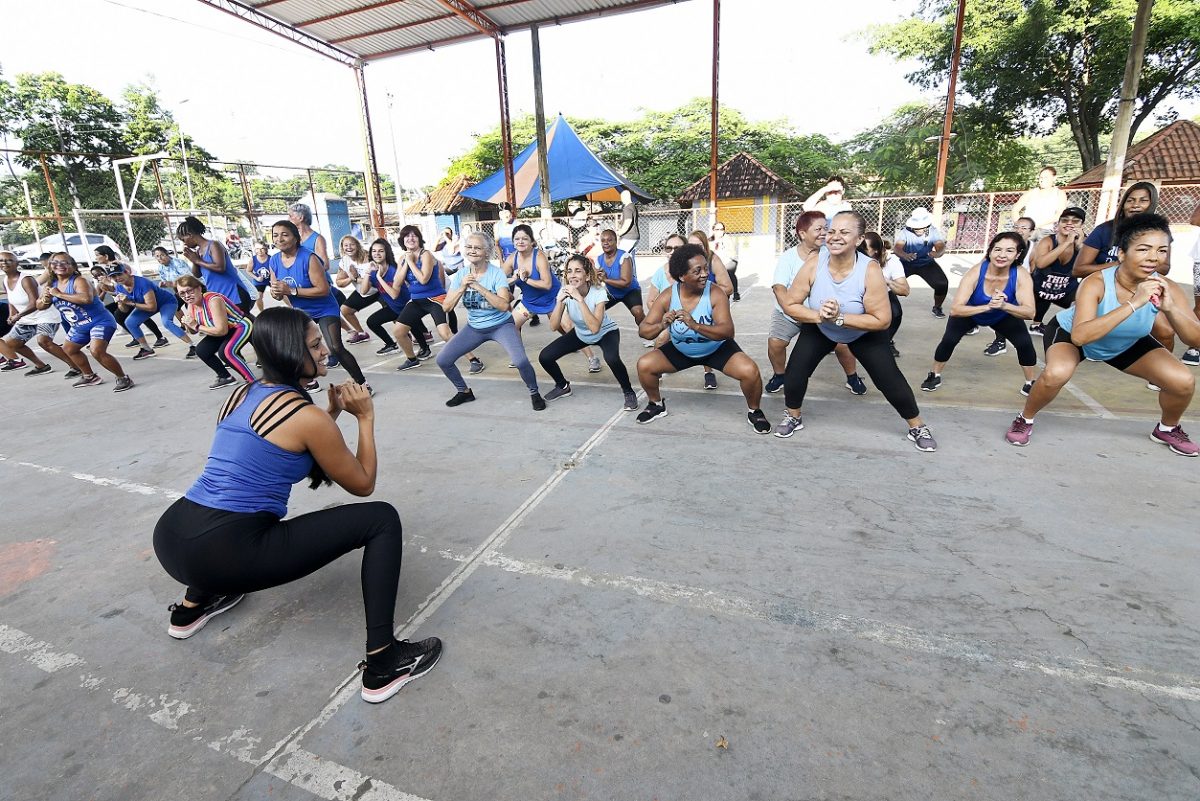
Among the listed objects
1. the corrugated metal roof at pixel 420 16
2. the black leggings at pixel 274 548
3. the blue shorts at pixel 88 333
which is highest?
the corrugated metal roof at pixel 420 16

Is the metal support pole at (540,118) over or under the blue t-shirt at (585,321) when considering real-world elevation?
over

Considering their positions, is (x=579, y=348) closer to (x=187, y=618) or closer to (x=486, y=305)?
(x=486, y=305)

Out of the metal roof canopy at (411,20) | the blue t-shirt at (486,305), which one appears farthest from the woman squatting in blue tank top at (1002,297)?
the metal roof canopy at (411,20)

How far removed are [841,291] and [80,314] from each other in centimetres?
811

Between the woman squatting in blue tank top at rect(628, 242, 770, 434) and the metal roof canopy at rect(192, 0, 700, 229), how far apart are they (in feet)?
43.2

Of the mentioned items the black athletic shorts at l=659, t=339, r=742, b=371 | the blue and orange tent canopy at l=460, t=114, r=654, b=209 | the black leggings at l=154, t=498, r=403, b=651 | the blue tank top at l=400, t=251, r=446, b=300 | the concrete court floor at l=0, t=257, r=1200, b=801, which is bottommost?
the concrete court floor at l=0, t=257, r=1200, b=801

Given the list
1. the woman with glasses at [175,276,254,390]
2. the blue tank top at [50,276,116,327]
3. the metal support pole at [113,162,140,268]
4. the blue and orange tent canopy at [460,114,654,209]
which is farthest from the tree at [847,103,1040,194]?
the blue tank top at [50,276,116,327]

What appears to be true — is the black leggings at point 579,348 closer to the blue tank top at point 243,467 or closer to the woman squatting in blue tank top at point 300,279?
the woman squatting in blue tank top at point 300,279

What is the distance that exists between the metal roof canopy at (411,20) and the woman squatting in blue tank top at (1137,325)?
1363 cm

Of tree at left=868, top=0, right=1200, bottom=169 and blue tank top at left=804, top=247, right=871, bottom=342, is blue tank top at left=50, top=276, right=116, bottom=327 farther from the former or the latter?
tree at left=868, top=0, right=1200, bottom=169

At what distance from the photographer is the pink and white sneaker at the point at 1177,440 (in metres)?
3.59

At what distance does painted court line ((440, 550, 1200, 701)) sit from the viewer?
78.4 inches

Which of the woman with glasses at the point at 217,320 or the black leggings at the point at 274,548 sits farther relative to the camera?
A: the woman with glasses at the point at 217,320

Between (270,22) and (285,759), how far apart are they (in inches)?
718
